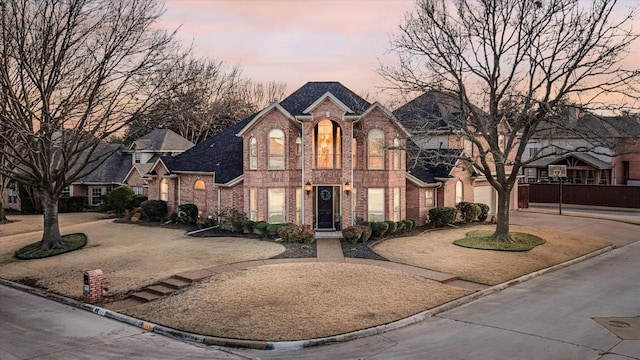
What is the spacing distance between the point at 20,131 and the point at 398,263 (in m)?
16.1

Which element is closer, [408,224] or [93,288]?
[93,288]

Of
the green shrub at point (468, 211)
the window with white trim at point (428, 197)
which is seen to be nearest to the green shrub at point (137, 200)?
the window with white trim at point (428, 197)

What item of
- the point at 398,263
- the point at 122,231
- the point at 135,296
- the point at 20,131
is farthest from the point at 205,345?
the point at 122,231

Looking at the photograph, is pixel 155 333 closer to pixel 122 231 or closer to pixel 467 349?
pixel 467 349

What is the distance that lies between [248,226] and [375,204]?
682 centimetres

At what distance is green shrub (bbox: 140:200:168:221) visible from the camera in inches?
1207

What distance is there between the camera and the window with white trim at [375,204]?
25.9 metres

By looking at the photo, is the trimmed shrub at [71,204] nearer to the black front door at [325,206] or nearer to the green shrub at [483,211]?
the black front door at [325,206]

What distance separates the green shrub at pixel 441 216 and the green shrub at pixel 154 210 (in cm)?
1667

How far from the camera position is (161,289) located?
15.6 metres

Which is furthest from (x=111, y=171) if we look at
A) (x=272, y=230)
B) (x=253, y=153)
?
(x=272, y=230)

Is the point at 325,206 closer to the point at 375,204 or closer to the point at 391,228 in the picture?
the point at 375,204

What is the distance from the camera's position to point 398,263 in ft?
62.1

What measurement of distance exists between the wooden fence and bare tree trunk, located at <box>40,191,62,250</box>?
38410 mm
